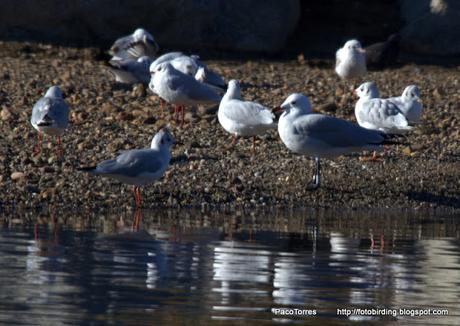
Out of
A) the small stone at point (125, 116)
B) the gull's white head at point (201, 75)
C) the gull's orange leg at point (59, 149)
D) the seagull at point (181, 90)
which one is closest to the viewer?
the gull's orange leg at point (59, 149)

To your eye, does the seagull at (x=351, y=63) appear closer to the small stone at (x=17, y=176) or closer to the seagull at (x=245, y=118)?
the seagull at (x=245, y=118)

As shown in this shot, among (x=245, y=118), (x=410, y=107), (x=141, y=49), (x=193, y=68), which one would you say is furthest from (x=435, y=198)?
(x=141, y=49)

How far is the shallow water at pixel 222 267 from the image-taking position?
26.6ft

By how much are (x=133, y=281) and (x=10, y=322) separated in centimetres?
146

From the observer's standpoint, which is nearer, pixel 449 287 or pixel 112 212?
pixel 449 287

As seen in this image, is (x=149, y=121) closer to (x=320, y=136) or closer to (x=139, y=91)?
(x=139, y=91)

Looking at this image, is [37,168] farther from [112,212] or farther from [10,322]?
[10,322]

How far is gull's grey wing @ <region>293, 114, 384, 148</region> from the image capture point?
1320cm

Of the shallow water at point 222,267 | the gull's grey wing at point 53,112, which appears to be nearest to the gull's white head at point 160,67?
the gull's grey wing at point 53,112

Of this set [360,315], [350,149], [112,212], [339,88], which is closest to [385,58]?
[339,88]

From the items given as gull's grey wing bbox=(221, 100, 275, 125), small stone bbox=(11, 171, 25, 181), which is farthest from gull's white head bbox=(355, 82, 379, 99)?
small stone bbox=(11, 171, 25, 181)

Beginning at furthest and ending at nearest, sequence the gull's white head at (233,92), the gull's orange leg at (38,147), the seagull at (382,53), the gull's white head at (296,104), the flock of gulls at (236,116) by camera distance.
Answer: the seagull at (382,53) → the gull's white head at (233,92) → the gull's orange leg at (38,147) → the gull's white head at (296,104) → the flock of gulls at (236,116)

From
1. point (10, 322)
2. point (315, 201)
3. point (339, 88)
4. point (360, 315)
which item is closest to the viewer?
point (10, 322)

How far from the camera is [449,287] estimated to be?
9.26m
